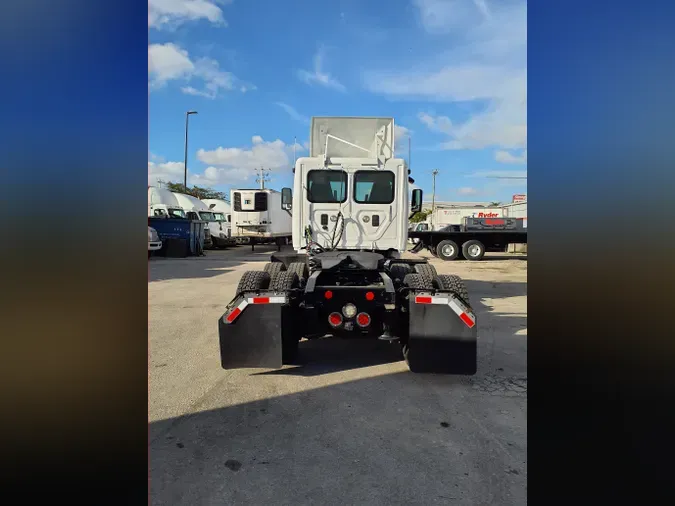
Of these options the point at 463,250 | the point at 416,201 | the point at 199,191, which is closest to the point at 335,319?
the point at 416,201

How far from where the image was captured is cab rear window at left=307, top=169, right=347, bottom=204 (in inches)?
237

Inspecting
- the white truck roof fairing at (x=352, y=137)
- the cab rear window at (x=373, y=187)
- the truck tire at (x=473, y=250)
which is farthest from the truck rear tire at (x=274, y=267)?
the truck tire at (x=473, y=250)

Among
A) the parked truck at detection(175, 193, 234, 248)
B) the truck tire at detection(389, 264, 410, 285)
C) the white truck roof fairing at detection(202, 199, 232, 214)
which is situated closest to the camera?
the truck tire at detection(389, 264, 410, 285)

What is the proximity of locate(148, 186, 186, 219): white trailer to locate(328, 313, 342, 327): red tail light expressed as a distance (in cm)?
1799

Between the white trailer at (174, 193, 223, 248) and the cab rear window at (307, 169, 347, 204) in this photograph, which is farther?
the white trailer at (174, 193, 223, 248)

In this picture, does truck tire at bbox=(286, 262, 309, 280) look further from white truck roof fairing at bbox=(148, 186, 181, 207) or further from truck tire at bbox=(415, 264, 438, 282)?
white truck roof fairing at bbox=(148, 186, 181, 207)

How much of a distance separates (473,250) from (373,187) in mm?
13823

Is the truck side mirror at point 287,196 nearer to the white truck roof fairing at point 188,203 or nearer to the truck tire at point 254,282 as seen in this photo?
the truck tire at point 254,282

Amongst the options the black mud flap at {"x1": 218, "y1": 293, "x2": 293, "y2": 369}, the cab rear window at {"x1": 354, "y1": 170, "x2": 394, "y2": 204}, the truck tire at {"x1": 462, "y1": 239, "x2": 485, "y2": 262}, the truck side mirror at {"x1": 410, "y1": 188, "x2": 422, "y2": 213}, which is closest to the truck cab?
the cab rear window at {"x1": 354, "y1": 170, "x2": 394, "y2": 204}

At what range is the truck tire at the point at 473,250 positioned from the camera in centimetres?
1848

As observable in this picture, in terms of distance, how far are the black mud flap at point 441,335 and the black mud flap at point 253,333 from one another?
1378 millimetres

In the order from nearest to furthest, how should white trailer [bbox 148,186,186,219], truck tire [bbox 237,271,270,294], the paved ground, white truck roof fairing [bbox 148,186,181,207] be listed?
1. the paved ground
2. truck tire [bbox 237,271,270,294]
3. white trailer [bbox 148,186,186,219]
4. white truck roof fairing [bbox 148,186,181,207]
